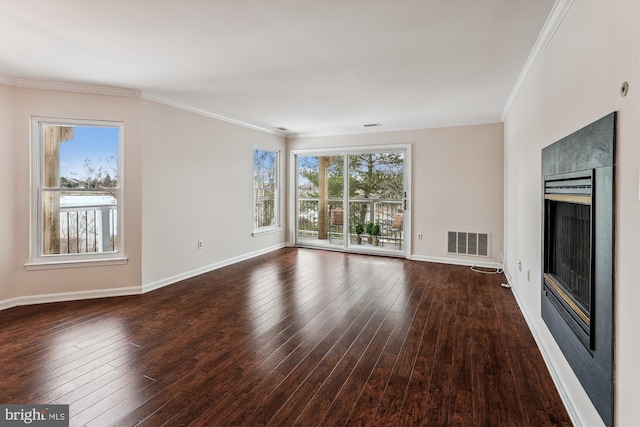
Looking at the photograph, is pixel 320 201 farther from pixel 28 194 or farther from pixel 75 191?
pixel 28 194

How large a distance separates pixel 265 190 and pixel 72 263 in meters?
3.45

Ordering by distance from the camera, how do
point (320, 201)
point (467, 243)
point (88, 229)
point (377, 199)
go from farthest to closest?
1. point (320, 201)
2. point (377, 199)
3. point (467, 243)
4. point (88, 229)

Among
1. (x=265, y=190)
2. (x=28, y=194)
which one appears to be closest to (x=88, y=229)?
(x=28, y=194)

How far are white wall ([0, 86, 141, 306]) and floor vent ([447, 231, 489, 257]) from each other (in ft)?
15.8

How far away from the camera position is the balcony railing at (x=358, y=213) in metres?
6.28

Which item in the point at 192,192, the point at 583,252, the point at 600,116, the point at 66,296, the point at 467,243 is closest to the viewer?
the point at 600,116

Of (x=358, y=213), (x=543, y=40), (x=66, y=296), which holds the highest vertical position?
(x=543, y=40)

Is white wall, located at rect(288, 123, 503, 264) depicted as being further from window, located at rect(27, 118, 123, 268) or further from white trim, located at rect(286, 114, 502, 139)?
window, located at rect(27, 118, 123, 268)

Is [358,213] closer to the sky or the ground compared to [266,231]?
closer to the sky

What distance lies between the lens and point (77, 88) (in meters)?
3.66

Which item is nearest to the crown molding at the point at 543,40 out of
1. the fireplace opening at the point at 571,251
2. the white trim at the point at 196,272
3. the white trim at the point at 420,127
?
the fireplace opening at the point at 571,251

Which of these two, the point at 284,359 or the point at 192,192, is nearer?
the point at 284,359

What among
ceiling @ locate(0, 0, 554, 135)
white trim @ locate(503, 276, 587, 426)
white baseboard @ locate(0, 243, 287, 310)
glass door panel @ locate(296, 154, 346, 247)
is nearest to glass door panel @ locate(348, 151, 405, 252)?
glass door panel @ locate(296, 154, 346, 247)

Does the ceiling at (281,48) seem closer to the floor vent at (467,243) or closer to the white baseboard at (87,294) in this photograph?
the floor vent at (467,243)
